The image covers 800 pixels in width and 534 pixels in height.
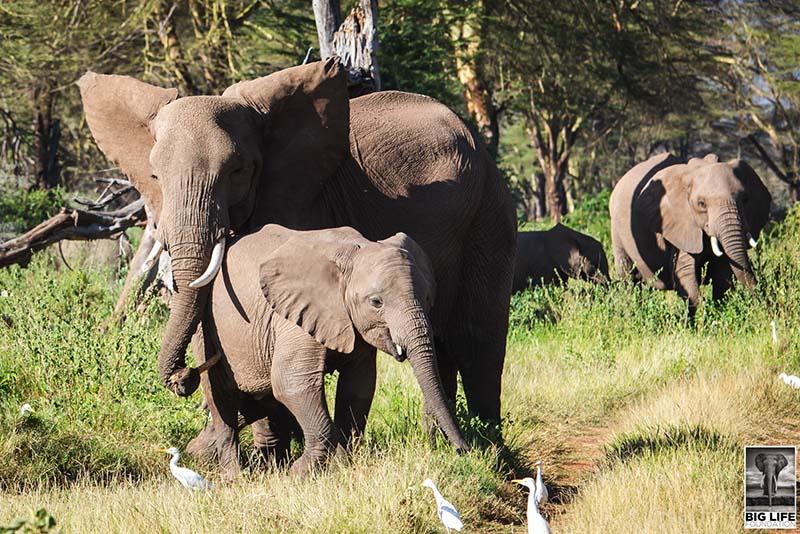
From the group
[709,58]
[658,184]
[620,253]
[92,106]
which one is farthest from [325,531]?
[709,58]

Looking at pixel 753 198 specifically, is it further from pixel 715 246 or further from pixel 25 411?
pixel 25 411

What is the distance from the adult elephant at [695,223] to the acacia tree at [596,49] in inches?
242

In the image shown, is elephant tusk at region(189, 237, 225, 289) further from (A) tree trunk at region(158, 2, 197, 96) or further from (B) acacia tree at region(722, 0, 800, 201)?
(B) acacia tree at region(722, 0, 800, 201)

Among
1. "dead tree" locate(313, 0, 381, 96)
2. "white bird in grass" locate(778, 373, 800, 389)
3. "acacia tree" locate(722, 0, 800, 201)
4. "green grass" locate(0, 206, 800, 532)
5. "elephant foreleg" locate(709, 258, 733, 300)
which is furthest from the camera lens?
"acacia tree" locate(722, 0, 800, 201)

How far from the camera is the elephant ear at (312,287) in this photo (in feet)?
17.5

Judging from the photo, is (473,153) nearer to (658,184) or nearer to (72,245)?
(658,184)

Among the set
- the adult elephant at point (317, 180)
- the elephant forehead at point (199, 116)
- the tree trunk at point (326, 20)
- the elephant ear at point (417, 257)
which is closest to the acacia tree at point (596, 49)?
the tree trunk at point (326, 20)

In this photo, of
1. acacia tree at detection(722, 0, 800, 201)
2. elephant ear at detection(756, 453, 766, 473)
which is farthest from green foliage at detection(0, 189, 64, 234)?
acacia tree at detection(722, 0, 800, 201)

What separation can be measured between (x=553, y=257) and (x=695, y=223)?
6.58ft

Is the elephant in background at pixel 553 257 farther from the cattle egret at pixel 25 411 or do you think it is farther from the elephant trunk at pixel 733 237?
the cattle egret at pixel 25 411

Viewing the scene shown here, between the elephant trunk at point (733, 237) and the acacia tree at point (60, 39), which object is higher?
the acacia tree at point (60, 39)

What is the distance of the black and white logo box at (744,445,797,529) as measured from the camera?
18.9ft

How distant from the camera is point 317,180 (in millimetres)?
6008

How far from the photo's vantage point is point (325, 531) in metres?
4.91
